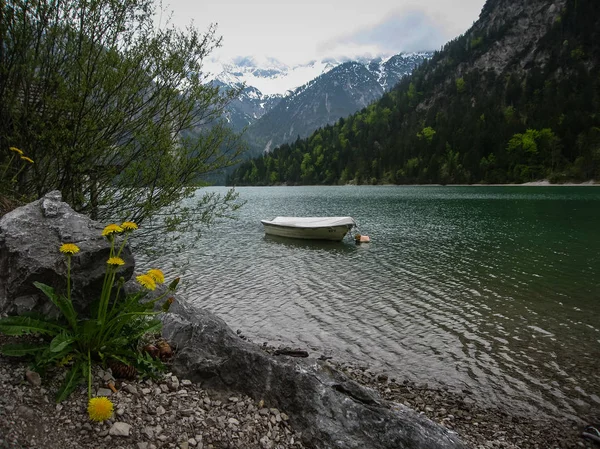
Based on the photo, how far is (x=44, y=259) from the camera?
191 inches

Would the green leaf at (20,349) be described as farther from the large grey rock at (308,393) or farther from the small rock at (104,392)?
the large grey rock at (308,393)

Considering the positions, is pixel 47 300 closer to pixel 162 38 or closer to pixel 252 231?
pixel 162 38

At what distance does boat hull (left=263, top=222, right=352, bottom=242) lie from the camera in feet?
108

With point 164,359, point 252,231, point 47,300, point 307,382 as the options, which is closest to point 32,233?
Answer: point 47,300

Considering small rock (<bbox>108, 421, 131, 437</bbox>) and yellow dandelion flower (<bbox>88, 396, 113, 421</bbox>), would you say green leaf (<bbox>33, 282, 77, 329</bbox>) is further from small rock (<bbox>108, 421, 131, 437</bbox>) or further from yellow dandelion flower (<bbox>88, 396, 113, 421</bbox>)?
small rock (<bbox>108, 421, 131, 437</bbox>)

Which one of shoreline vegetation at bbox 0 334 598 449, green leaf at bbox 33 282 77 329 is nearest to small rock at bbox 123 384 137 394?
shoreline vegetation at bbox 0 334 598 449

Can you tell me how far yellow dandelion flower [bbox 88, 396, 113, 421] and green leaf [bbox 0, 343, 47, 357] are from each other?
3.36ft

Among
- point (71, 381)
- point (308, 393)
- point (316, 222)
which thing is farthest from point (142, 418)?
point (316, 222)

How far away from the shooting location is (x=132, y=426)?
3.94 metres

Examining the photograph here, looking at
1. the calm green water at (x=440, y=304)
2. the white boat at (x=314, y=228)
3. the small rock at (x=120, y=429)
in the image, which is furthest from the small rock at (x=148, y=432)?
the white boat at (x=314, y=228)

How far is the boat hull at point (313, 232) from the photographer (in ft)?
108

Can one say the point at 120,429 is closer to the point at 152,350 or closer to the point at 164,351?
the point at 152,350

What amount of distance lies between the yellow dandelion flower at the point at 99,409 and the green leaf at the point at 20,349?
102cm

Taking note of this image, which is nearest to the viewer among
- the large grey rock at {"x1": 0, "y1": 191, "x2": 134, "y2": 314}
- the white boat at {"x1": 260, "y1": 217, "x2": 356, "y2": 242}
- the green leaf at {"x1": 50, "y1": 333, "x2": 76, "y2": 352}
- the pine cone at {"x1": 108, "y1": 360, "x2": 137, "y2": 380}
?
the green leaf at {"x1": 50, "y1": 333, "x2": 76, "y2": 352}
